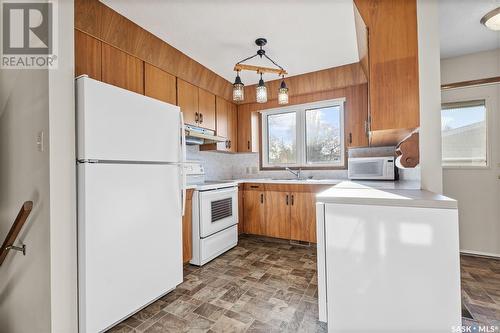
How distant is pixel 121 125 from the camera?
1.58 m

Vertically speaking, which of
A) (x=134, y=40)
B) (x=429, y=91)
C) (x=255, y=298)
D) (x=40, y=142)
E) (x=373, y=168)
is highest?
(x=134, y=40)

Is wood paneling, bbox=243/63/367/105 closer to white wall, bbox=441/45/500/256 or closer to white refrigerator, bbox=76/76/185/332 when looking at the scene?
white wall, bbox=441/45/500/256

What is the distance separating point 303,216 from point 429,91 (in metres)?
2.09

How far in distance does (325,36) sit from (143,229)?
2513 millimetres

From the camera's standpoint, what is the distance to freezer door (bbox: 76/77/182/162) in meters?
1.41

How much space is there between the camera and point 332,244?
125cm

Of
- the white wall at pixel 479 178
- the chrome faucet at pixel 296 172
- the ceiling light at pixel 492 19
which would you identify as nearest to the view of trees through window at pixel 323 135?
the chrome faucet at pixel 296 172

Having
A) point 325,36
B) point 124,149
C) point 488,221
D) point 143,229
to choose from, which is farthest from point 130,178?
point 488,221

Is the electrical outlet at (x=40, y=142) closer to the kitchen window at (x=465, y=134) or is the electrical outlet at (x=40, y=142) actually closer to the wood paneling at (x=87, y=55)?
the wood paneling at (x=87, y=55)

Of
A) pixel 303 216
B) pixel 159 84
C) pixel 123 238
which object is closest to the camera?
pixel 123 238

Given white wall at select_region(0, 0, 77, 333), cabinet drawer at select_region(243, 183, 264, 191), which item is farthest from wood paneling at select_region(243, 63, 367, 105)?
white wall at select_region(0, 0, 77, 333)

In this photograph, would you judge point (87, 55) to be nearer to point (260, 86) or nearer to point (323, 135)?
point (260, 86)

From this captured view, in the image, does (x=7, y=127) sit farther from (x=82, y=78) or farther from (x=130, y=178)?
(x=130, y=178)

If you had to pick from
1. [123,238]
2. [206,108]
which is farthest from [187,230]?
[206,108]
